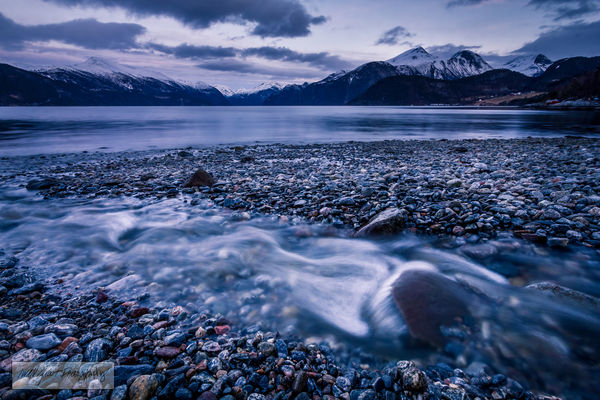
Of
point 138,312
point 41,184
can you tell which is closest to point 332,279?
point 138,312

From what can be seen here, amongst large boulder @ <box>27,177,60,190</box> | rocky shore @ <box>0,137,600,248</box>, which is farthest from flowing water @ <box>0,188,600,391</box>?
large boulder @ <box>27,177,60,190</box>

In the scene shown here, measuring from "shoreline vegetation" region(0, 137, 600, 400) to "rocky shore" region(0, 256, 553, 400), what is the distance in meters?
0.01

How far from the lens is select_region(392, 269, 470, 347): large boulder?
3.26 metres

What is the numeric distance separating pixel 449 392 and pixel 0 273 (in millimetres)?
6294

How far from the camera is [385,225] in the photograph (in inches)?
230

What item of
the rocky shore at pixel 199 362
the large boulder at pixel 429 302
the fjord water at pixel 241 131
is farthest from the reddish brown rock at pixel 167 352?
the fjord water at pixel 241 131

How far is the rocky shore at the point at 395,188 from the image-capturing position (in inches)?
223

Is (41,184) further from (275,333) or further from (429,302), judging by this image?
(429,302)

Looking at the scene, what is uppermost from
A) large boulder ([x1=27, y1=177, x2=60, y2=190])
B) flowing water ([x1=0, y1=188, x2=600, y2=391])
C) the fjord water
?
the fjord water

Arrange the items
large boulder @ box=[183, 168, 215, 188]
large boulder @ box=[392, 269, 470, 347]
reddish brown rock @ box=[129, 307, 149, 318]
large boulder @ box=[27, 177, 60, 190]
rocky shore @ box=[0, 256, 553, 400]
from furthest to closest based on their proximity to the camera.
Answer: large boulder @ box=[27, 177, 60, 190] → large boulder @ box=[183, 168, 215, 188] → reddish brown rock @ box=[129, 307, 149, 318] → large boulder @ box=[392, 269, 470, 347] → rocky shore @ box=[0, 256, 553, 400]

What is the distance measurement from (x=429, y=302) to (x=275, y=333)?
1951 mm

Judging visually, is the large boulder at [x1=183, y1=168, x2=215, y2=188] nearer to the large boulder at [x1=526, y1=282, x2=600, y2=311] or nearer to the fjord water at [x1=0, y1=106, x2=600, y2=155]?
the large boulder at [x1=526, y1=282, x2=600, y2=311]

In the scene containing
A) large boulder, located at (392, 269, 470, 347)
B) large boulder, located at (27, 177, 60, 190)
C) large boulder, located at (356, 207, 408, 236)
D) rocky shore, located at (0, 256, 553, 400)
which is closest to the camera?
rocky shore, located at (0, 256, 553, 400)

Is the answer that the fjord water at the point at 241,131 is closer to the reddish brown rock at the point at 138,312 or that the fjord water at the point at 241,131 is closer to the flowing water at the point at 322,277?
the flowing water at the point at 322,277
